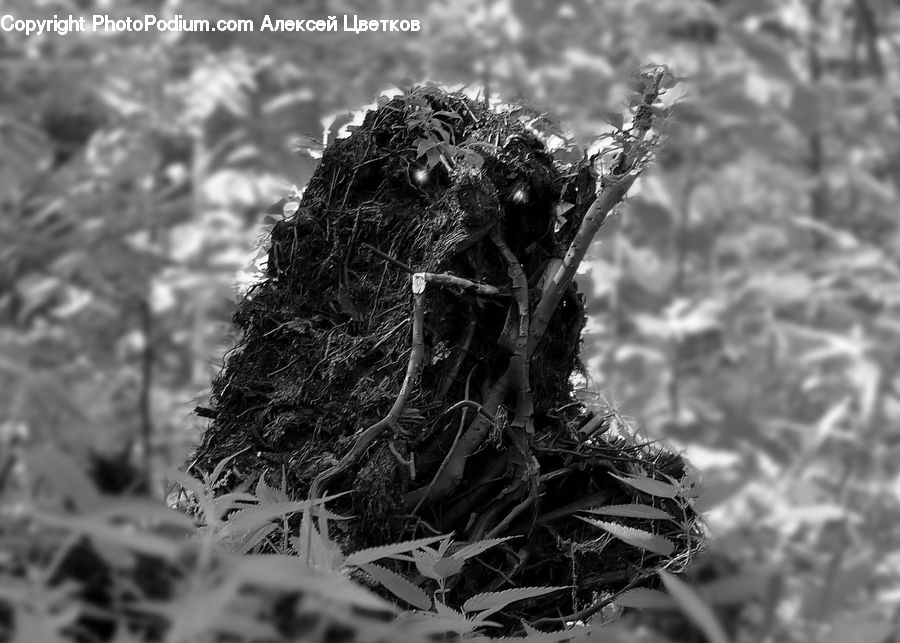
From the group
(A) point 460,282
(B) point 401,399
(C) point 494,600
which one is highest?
(A) point 460,282

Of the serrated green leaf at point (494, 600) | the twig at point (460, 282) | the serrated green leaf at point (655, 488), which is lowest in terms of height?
the serrated green leaf at point (494, 600)

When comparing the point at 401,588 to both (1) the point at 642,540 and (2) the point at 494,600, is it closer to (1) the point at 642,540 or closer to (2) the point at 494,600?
(2) the point at 494,600

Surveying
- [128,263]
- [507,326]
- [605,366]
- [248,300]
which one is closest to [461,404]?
[507,326]

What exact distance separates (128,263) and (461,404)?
7.34 feet

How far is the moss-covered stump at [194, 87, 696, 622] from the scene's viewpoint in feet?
2.98

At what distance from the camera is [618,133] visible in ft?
3.24

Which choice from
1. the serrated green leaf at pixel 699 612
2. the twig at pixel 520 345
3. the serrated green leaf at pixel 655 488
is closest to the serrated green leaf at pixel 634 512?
the serrated green leaf at pixel 655 488

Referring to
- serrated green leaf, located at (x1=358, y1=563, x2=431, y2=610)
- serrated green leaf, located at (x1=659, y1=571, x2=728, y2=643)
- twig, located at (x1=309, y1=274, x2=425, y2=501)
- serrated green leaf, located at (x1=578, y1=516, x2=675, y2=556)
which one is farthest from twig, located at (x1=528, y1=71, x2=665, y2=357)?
serrated green leaf, located at (x1=659, y1=571, x2=728, y2=643)

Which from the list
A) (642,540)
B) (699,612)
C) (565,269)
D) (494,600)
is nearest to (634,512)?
(642,540)

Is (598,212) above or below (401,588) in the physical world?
above

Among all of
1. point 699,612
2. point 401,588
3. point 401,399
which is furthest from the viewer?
point 401,399

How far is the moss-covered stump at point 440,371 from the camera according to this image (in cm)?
91

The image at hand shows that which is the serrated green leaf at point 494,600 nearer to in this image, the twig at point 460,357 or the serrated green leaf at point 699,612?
the twig at point 460,357

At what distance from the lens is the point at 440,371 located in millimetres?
945
